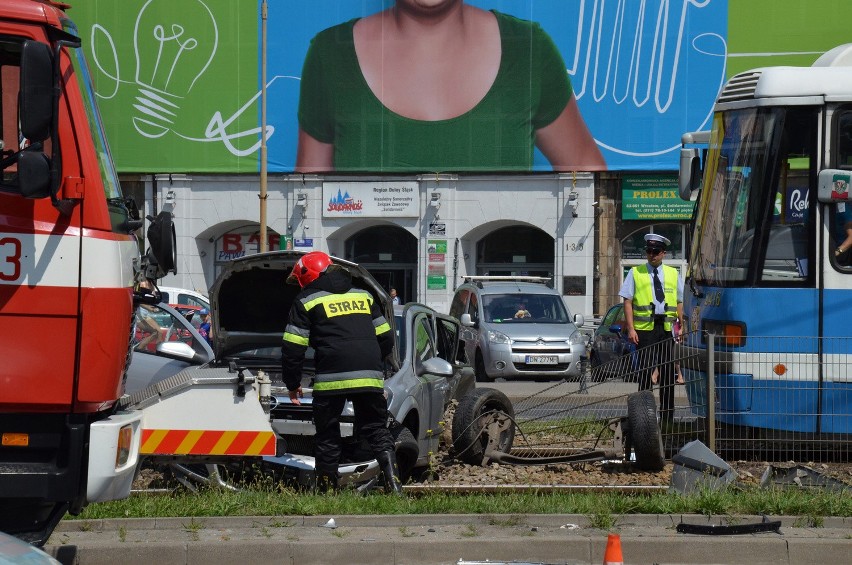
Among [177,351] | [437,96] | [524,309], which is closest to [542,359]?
[524,309]

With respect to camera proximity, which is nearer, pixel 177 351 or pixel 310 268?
pixel 310 268

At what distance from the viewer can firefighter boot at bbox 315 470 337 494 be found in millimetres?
8344

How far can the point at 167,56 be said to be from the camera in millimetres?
36188

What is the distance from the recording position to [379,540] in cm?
685

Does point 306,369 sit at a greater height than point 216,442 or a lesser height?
greater

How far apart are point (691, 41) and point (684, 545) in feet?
95.4

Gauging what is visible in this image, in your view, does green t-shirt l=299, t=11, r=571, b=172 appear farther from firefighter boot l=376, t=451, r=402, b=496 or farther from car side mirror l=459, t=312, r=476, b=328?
firefighter boot l=376, t=451, r=402, b=496

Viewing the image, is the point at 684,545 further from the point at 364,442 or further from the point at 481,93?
the point at 481,93

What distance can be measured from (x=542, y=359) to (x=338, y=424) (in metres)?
13.0

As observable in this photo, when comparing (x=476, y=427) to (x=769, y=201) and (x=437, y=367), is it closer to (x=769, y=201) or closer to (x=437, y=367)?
(x=437, y=367)

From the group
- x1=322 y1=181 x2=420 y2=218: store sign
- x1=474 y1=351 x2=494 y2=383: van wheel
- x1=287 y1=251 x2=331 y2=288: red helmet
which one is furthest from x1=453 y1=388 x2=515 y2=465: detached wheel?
x1=322 y1=181 x2=420 y2=218: store sign

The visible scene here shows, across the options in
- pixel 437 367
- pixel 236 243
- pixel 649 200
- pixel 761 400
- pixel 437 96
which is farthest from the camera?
pixel 236 243

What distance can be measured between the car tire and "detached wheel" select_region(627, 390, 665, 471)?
5.46 feet

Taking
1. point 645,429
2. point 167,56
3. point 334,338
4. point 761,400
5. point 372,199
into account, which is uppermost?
point 167,56
